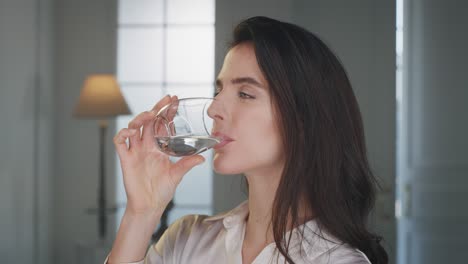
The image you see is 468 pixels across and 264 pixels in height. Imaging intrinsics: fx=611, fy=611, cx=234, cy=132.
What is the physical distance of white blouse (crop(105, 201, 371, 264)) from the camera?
4.84 feet

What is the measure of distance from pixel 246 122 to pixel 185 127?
0.63 ft

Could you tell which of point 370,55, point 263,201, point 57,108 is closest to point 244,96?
point 263,201

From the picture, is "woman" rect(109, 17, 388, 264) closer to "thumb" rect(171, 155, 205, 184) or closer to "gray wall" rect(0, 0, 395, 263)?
"thumb" rect(171, 155, 205, 184)

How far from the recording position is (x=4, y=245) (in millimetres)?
2975

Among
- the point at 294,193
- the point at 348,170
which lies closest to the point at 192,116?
the point at 294,193

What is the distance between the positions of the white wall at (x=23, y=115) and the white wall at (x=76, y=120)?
0.20 ft

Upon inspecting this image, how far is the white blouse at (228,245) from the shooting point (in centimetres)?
148

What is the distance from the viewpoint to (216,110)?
137 cm

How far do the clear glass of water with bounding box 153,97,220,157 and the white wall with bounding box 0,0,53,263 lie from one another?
1.80m

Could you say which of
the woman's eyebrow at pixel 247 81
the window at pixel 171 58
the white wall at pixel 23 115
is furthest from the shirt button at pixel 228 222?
the white wall at pixel 23 115

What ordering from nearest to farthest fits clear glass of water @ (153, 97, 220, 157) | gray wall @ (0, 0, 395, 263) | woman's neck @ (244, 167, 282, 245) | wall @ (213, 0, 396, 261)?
1. clear glass of water @ (153, 97, 220, 157)
2. woman's neck @ (244, 167, 282, 245)
3. wall @ (213, 0, 396, 261)
4. gray wall @ (0, 0, 395, 263)

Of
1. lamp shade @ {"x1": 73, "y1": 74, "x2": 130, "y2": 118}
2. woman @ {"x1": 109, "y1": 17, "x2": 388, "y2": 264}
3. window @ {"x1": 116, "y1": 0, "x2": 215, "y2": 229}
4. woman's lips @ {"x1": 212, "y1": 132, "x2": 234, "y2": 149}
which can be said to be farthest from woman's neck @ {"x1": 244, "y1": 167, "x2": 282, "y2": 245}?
lamp shade @ {"x1": 73, "y1": 74, "x2": 130, "y2": 118}

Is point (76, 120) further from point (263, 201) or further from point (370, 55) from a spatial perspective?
point (263, 201)

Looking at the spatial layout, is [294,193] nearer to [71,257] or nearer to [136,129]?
[136,129]
